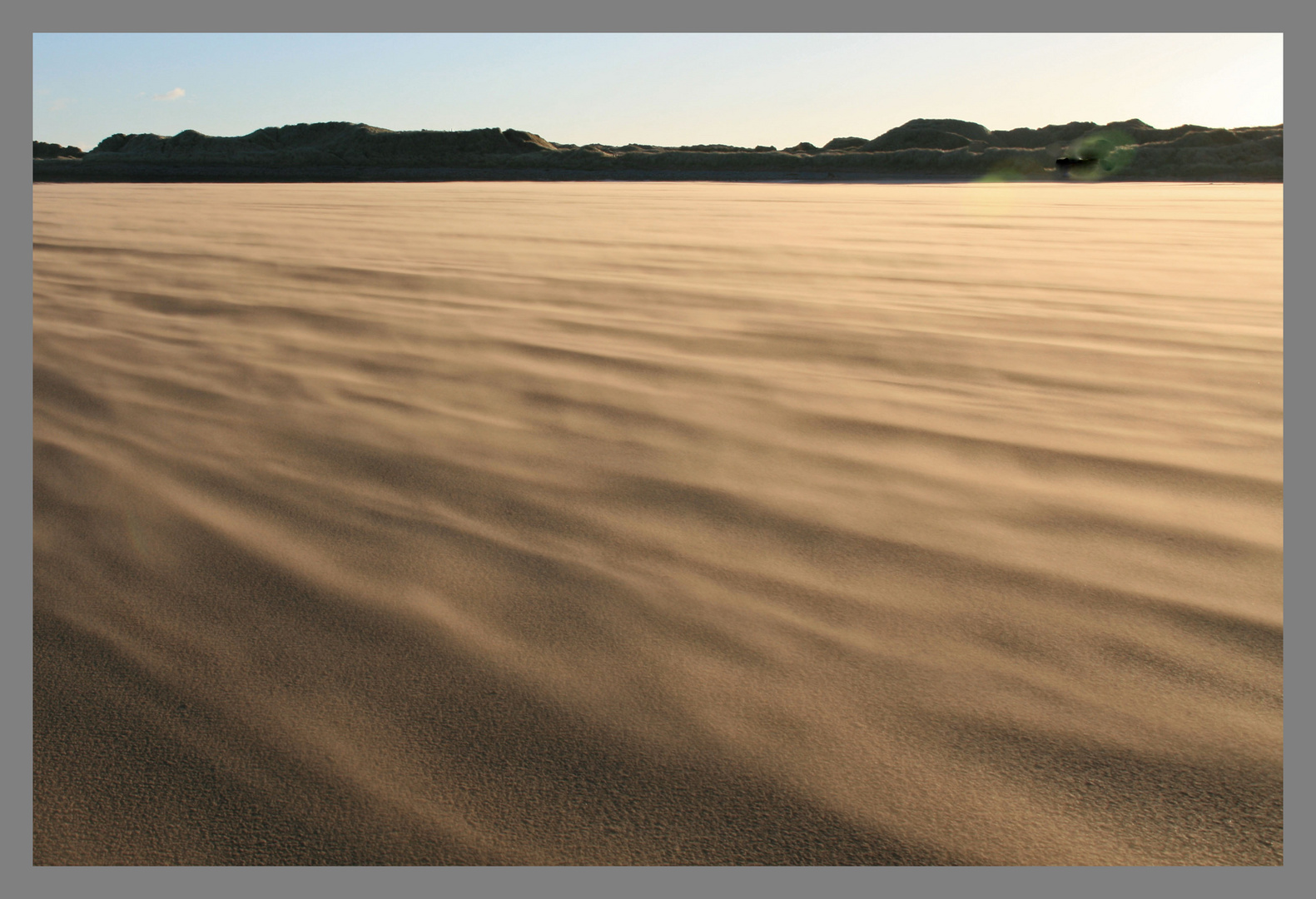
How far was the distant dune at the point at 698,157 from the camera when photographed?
25.0 metres

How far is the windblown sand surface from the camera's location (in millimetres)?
1060

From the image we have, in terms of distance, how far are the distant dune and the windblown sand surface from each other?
22636 mm

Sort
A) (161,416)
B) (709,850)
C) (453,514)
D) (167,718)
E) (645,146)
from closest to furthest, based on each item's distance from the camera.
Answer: (709,850) → (167,718) → (453,514) → (161,416) → (645,146)

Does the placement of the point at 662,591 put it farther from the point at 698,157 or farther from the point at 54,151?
the point at 54,151

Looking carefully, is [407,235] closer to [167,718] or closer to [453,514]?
[453,514]

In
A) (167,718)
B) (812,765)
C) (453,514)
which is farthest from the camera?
(453,514)

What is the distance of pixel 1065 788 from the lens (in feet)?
3.55

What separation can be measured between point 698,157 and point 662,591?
1291 inches

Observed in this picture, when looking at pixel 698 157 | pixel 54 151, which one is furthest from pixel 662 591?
pixel 54 151

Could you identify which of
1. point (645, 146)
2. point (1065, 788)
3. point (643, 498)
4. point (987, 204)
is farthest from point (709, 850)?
point (645, 146)

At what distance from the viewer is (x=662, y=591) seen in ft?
4.95

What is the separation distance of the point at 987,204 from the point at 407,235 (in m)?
6.89

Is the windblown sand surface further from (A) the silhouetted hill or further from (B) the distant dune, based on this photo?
(A) the silhouetted hill

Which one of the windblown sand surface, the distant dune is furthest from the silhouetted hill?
the windblown sand surface
